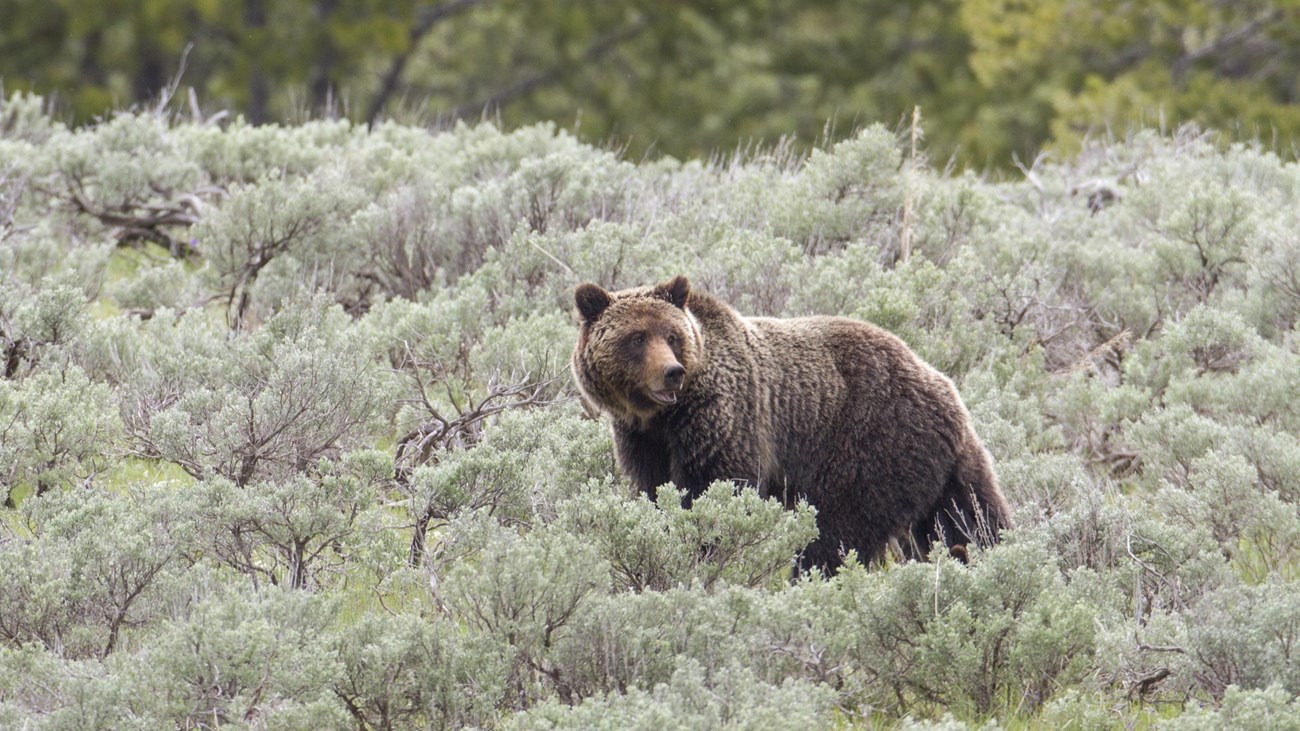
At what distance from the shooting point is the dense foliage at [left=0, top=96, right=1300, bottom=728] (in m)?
4.61

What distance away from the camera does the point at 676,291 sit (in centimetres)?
616

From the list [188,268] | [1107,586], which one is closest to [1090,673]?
[1107,586]

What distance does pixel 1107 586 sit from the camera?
5273mm

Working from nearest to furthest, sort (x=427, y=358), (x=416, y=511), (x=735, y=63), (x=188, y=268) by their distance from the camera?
(x=416, y=511) < (x=427, y=358) < (x=188, y=268) < (x=735, y=63)

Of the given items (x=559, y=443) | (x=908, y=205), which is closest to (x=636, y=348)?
(x=559, y=443)

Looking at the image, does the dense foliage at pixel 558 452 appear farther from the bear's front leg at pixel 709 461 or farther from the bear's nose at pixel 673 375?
the bear's nose at pixel 673 375

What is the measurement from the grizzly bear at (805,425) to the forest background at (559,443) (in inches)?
11.2

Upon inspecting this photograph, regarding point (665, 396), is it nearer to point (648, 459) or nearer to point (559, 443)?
point (648, 459)

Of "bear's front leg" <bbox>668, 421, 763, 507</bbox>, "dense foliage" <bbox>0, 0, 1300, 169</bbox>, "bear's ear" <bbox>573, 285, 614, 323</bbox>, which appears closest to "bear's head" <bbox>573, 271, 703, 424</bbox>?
"bear's ear" <bbox>573, 285, 614, 323</bbox>

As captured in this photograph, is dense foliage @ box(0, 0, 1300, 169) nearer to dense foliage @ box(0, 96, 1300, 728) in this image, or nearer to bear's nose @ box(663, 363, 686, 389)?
dense foliage @ box(0, 96, 1300, 728)

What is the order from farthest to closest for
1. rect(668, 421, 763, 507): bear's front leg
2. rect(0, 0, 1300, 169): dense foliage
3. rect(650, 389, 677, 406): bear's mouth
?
rect(0, 0, 1300, 169): dense foliage < rect(668, 421, 763, 507): bear's front leg < rect(650, 389, 677, 406): bear's mouth

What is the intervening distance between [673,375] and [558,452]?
2.71ft

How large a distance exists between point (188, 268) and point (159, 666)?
21.3 ft

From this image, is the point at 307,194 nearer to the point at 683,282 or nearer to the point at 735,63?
the point at 683,282
